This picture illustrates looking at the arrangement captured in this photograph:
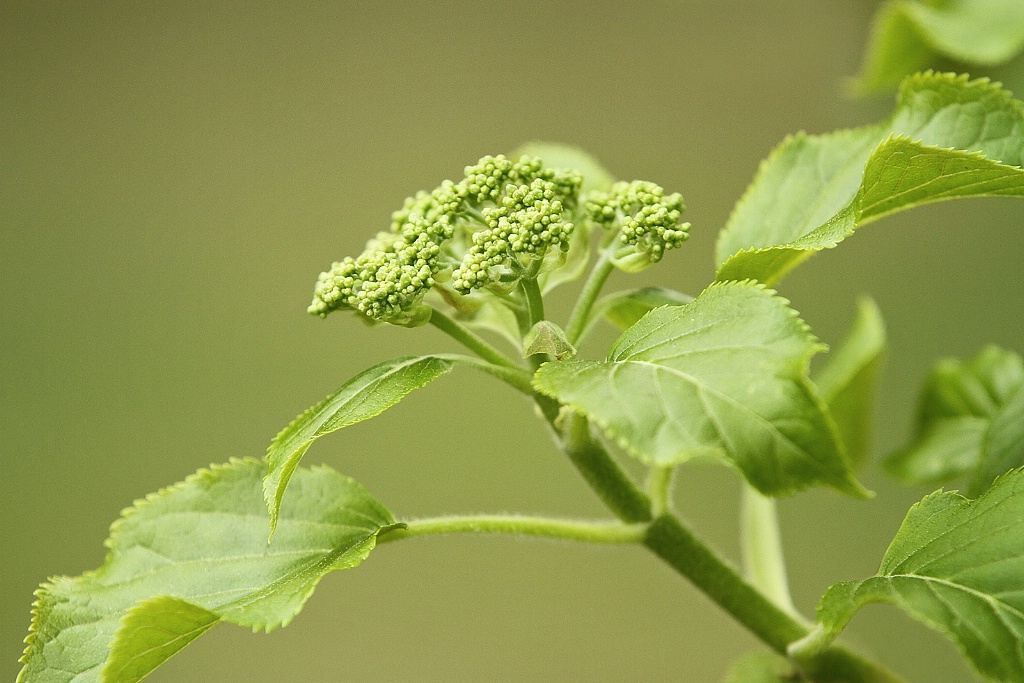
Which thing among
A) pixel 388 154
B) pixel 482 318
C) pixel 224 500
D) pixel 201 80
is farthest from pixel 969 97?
pixel 201 80

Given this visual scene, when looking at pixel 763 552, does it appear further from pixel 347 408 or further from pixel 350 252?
pixel 350 252

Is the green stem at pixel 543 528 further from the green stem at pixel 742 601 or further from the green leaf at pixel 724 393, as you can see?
the green leaf at pixel 724 393

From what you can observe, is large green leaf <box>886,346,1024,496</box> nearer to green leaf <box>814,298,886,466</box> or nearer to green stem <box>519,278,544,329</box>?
green leaf <box>814,298,886,466</box>

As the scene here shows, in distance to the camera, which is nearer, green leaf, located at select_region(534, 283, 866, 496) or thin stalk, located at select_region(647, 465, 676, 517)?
green leaf, located at select_region(534, 283, 866, 496)

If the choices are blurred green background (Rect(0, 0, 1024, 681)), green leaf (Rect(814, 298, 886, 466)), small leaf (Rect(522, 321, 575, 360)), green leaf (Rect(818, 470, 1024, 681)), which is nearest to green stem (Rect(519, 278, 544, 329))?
small leaf (Rect(522, 321, 575, 360))

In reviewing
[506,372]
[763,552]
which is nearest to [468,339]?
[506,372]

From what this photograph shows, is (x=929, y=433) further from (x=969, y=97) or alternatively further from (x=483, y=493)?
(x=483, y=493)

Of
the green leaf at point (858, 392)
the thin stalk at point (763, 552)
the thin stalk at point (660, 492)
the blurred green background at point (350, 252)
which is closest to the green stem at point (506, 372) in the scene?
the thin stalk at point (660, 492)
